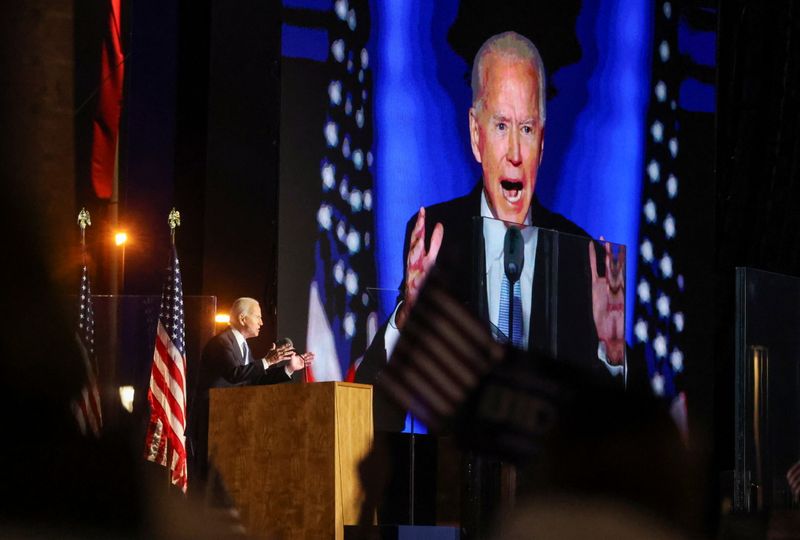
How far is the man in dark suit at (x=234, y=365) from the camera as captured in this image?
4.81 meters

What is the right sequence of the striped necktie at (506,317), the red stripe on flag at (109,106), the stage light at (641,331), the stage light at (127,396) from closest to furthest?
the striped necktie at (506,317) → the stage light at (127,396) → the red stripe on flag at (109,106) → the stage light at (641,331)

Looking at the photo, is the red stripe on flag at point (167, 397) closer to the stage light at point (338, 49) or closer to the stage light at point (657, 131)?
the stage light at point (338, 49)

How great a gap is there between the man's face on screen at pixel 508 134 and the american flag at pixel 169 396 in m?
2.15

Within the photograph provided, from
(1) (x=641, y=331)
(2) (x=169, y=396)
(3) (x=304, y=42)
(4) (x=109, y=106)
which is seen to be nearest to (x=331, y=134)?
(3) (x=304, y=42)

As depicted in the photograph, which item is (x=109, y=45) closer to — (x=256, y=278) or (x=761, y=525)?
(x=256, y=278)

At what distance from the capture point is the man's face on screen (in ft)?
20.5

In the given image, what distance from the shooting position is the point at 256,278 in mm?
5844

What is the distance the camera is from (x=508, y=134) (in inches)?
249

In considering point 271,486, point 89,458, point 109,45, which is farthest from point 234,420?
point 89,458

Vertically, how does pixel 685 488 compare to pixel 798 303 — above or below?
below

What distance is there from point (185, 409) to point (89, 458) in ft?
13.9

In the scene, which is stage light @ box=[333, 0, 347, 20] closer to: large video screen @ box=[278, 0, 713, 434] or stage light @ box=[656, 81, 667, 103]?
large video screen @ box=[278, 0, 713, 434]

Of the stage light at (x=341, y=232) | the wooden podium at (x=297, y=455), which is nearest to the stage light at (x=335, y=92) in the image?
the stage light at (x=341, y=232)

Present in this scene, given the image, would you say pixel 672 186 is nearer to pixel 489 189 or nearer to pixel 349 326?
pixel 489 189
